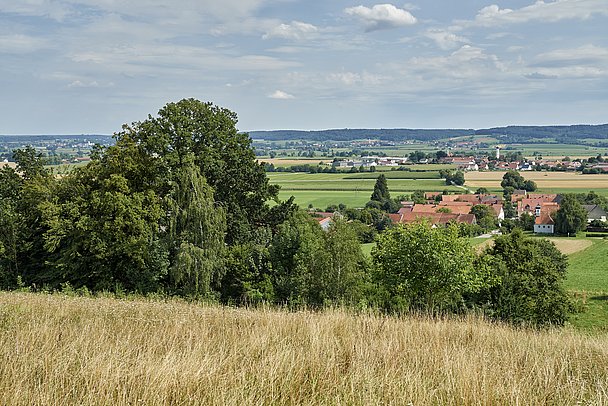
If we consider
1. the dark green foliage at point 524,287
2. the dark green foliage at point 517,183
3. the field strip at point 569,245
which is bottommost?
the field strip at point 569,245

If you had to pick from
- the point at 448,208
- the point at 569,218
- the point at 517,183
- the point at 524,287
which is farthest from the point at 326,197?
the point at 524,287

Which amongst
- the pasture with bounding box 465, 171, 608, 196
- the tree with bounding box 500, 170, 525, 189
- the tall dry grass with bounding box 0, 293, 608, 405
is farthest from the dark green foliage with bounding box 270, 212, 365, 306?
the tree with bounding box 500, 170, 525, 189

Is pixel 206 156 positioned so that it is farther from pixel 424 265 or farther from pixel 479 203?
pixel 479 203

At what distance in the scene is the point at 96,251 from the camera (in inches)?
895

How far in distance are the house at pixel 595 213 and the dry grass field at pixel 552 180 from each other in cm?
2784

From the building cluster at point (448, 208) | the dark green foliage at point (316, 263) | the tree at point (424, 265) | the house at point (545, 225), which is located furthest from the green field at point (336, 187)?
the tree at point (424, 265)

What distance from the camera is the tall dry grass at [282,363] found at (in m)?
4.65

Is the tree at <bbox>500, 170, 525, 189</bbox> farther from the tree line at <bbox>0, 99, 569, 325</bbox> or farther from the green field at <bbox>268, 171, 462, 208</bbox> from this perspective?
the tree line at <bbox>0, 99, 569, 325</bbox>

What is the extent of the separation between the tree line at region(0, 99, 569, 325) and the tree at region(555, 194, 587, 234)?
6563 centimetres

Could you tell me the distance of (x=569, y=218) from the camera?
86688 mm

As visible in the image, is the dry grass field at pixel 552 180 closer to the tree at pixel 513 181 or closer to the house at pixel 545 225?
the tree at pixel 513 181

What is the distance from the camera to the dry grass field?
437 feet

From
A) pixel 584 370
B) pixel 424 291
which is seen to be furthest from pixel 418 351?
pixel 424 291

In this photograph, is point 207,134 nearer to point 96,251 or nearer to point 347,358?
point 96,251
